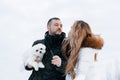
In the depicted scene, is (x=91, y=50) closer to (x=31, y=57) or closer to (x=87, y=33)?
(x=87, y=33)

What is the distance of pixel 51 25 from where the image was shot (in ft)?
15.2

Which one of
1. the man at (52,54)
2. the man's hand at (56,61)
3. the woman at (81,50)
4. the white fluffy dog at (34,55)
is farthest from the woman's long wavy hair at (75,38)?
the white fluffy dog at (34,55)

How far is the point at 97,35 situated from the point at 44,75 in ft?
4.24

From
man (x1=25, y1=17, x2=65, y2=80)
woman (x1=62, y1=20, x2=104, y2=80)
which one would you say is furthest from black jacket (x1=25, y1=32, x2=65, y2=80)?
woman (x1=62, y1=20, x2=104, y2=80)

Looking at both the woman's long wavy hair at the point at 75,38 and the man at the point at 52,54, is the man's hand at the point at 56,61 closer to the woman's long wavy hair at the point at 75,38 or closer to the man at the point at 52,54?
the man at the point at 52,54

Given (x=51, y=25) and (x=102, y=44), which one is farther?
(x=51, y=25)

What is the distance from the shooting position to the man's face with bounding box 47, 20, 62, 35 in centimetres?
455

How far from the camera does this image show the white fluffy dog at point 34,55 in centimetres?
458

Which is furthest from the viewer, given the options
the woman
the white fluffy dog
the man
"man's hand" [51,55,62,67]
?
the white fluffy dog

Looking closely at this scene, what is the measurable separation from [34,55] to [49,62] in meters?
0.37

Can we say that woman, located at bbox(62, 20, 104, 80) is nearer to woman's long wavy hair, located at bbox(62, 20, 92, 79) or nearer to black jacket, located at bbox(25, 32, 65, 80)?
woman's long wavy hair, located at bbox(62, 20, 92, 79)

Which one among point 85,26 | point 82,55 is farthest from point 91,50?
point 85,26

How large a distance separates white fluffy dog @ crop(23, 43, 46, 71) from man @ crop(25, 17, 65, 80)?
0.21ft

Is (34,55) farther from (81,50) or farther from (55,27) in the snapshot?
(81,50)
